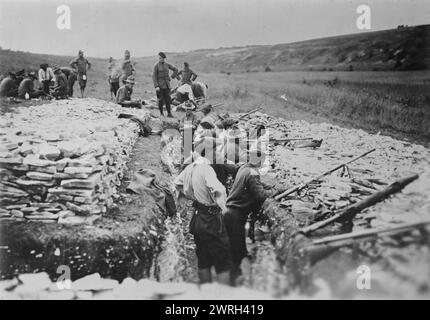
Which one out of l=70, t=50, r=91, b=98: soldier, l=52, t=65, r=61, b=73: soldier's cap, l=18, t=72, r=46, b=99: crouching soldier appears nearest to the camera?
l=70, t=50, r=91, b=98: soldier

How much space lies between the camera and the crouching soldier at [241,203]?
4.29 metres

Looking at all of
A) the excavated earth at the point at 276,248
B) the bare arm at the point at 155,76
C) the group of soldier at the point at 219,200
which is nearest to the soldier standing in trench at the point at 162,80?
the bare arm at the point at 155,76

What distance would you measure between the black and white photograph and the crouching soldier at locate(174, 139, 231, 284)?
17 mm

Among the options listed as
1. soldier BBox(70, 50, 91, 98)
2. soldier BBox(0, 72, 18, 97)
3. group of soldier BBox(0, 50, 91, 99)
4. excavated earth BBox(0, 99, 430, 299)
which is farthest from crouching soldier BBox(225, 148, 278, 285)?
soldier BBox(0, 72, 18, 97)

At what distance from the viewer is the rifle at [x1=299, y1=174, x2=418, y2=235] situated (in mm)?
4168

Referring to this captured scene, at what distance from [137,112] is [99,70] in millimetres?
1074

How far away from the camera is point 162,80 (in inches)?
291

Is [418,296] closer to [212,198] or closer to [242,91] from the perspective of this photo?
[212,198]

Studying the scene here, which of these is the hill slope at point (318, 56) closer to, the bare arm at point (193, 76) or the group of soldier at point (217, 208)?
the bare arm at point (193, 76)

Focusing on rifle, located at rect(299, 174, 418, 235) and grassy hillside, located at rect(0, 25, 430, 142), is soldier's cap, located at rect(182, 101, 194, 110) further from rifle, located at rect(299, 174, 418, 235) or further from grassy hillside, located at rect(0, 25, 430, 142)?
rifle, located at rect(299, 174, 418, 235)

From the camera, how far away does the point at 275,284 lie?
4211 mm

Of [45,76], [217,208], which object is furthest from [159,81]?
[217,208]

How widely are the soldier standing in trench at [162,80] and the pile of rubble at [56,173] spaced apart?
2018 mm
